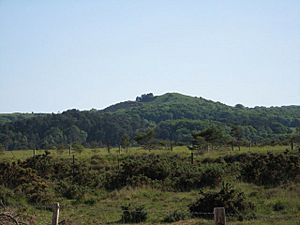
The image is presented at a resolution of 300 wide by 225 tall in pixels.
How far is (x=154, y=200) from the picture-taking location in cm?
2469

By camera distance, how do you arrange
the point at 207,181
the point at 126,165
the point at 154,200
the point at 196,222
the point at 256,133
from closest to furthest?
the point at 196,222
the point at 154,200
the point at 207,181
the point at 126,165
the point at 256,133

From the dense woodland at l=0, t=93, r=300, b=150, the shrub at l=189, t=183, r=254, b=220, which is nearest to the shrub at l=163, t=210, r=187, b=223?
the shrub at l=189, t=183, r=254, b=220

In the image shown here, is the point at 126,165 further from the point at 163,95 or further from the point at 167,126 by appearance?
the point at 163,95

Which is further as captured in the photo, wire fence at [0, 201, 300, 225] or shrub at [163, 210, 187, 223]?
shrub at [163, 210, 187, 223]

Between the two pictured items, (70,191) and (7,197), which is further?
(70,191)

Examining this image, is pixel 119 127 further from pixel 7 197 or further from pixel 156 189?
pixel 7 197

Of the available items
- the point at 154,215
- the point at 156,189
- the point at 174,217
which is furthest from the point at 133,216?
the point at 156,189

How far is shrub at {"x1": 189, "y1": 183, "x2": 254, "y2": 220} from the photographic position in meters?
19.4

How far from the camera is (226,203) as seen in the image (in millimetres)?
19688

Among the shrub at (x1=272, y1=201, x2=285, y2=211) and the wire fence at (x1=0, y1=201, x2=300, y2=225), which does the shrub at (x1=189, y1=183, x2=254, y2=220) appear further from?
the shrub at (x1=272, y1=201, x2=285, y2=211)

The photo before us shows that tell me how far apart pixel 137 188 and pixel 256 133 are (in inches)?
2749

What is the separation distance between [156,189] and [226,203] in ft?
30.4

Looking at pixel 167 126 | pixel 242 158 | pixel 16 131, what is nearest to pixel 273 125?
pixel 167 126

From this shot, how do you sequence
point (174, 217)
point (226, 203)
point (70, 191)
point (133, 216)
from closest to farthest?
point (174, 217) < point (133, 216) < point (226, 203) < point (70, 191)
